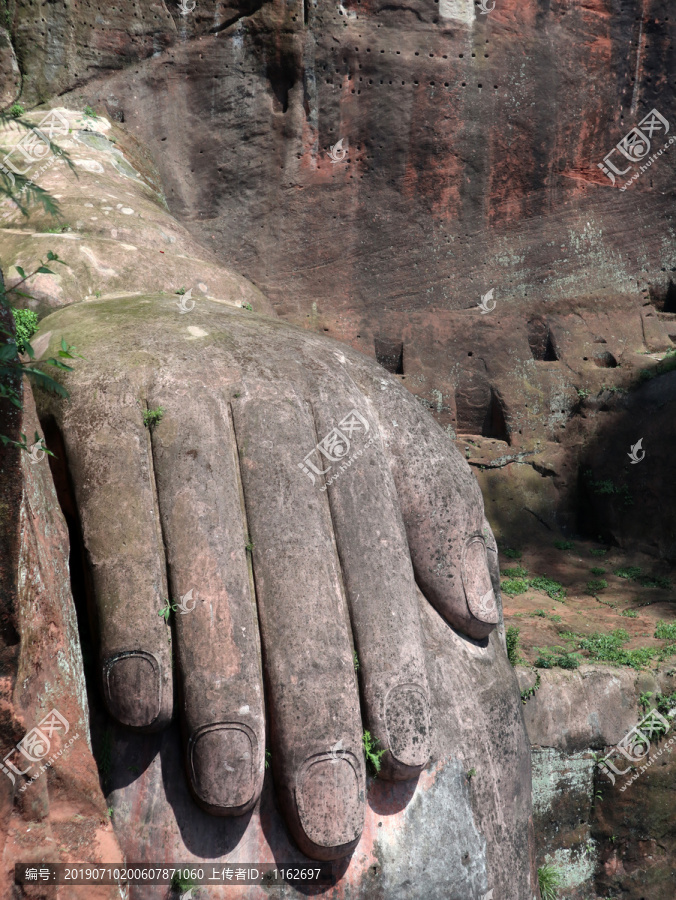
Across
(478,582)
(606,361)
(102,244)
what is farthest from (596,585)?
(102,244)

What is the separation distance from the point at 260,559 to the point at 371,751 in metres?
1.01

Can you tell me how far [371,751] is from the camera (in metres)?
3.75

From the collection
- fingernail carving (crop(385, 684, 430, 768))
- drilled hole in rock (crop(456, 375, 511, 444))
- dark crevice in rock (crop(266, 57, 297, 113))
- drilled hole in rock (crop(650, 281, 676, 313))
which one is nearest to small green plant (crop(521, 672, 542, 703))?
fingernail carving (crop(385, 684, 430, 768))

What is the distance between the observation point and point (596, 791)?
6.39 metres

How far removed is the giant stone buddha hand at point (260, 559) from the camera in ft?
11.7

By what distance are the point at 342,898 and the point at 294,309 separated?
7319 mm

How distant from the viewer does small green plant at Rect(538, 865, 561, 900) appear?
5977 mm

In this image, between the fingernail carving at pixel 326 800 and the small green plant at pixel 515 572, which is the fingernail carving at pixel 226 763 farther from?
the small green plant at pixel 515 572

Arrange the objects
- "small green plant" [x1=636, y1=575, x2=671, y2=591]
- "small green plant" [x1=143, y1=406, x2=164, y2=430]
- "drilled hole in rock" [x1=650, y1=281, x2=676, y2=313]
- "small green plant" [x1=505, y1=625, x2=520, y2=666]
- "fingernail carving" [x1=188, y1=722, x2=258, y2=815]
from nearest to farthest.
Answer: "fingernail carving" [x1=188, y1=722, x2=258, y2=815]
"small green plant" [x1=143, y1=406, x2=164, y2=430]
"small green plant" [x1=505, y1=625, x2=520, y2=666]
"small green plant" [x1=636, y1=575, x2=671, y2=591]
"drilled hole in rock" [x1=650, y1=281, x2=676, y2=313]

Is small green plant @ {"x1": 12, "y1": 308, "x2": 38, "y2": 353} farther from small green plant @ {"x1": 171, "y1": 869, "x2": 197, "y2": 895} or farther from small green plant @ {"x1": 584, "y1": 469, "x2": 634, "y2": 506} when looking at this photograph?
small green plant @ {"x1": 584, "y1": 469, "x2": 634, "y2": 506}

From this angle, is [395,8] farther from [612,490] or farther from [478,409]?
[612,490]

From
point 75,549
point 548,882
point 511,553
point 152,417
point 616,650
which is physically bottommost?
point 511,553

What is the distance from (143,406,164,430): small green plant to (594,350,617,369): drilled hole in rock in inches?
309

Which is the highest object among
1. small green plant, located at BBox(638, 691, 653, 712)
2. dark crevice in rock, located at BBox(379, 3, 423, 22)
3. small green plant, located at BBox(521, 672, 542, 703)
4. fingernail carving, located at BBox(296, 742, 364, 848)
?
dark crevice in rock, located at BBox(379, 3, 423, 22)
